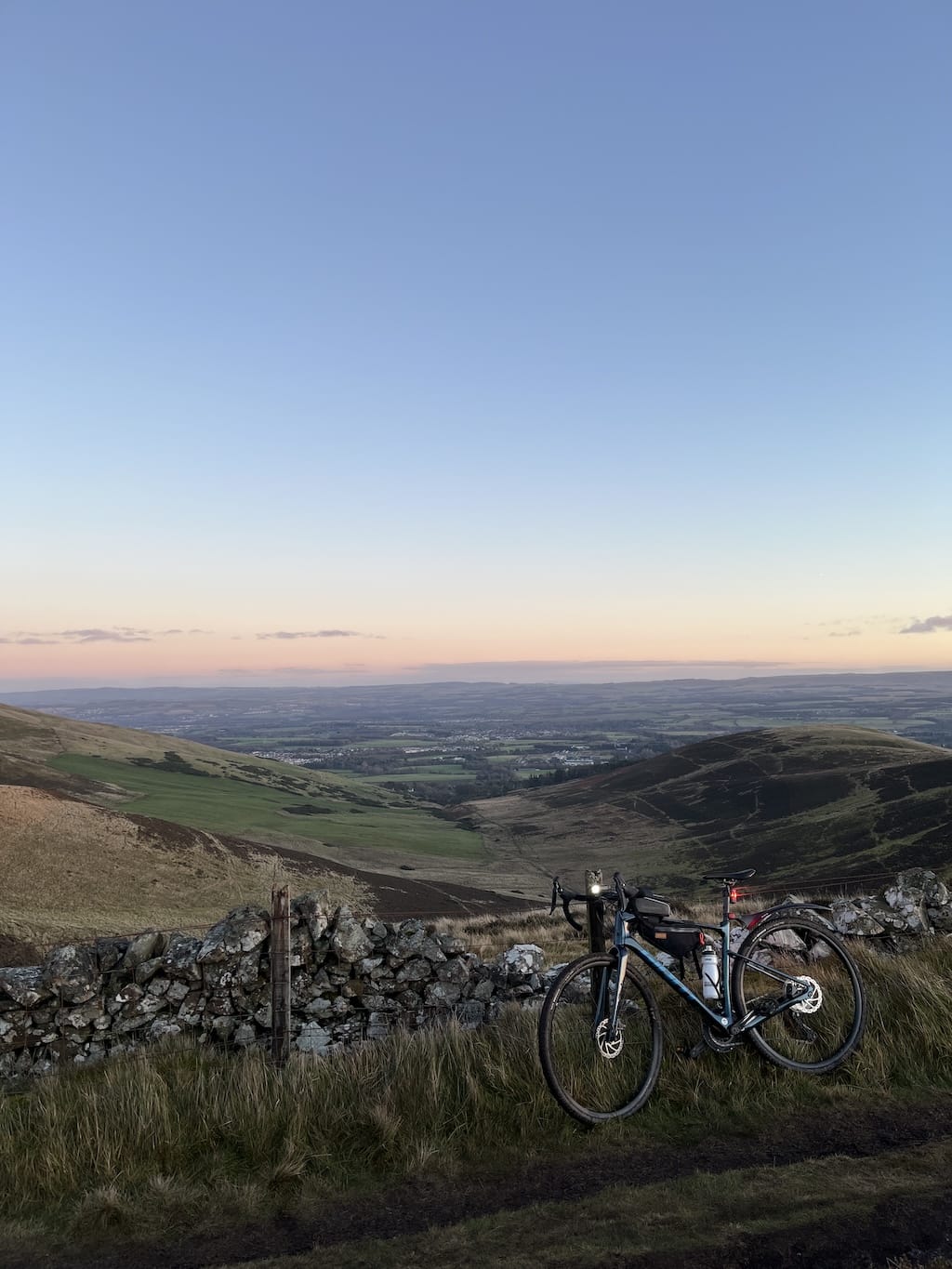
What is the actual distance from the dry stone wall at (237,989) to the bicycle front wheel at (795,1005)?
5.60 m

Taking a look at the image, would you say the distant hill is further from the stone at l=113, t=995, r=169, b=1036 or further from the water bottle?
the water bottle

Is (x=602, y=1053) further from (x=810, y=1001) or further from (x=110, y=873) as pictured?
(x=110, y=873)

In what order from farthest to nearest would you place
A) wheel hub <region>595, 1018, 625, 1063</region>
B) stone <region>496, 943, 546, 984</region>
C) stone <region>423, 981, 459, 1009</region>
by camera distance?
stone <region>496, 943, 546, 984</region>, stone <region>423, 981, 459, 1009</region>, wheel hub <region>595, 1018, 625, 1063</region>

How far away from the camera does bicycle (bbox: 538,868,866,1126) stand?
618 centimetres

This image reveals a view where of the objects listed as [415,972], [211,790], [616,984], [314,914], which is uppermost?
[616,984]

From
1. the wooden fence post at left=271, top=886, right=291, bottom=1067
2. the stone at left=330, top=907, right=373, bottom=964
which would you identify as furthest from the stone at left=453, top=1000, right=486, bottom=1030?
the wooden fence post at left=271, top=886, right=291, bottom=1067

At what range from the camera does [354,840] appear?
78.6m

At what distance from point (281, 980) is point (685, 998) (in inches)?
181

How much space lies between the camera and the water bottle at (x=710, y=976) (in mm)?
6555

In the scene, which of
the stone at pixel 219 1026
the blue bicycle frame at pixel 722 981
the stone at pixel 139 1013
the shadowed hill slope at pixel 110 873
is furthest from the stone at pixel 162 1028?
the shadowed hill slope at pixel 110 873

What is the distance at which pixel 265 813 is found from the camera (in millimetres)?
81562

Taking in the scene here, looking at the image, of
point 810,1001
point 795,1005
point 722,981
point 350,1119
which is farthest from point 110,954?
point 810,1001

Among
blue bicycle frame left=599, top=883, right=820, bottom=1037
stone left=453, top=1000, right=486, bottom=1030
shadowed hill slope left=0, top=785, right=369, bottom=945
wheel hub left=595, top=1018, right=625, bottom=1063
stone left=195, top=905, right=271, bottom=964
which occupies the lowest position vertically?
shadowed hill slope left=0, top=785, right=369, bottom=945

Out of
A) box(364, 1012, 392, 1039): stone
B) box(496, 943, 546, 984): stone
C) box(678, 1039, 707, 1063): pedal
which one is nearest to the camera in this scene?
box(678, 1039, 707, 1063): pedal
